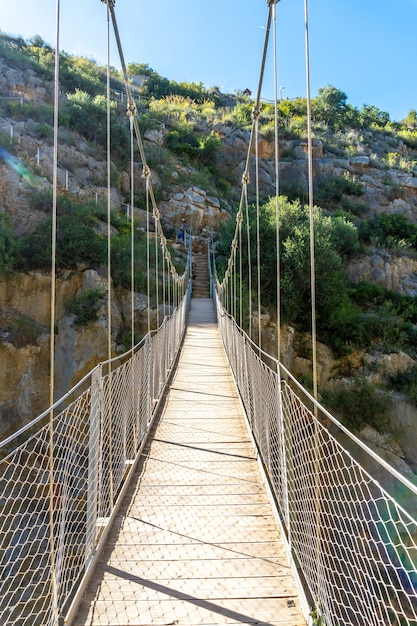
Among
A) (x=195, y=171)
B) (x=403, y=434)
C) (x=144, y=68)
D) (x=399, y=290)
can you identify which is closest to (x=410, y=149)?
(x=195, y=171)

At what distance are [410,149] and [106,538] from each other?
27.3m

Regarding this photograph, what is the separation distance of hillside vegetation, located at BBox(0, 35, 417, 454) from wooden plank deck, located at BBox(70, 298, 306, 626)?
5.75m

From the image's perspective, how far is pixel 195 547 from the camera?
2.03 m

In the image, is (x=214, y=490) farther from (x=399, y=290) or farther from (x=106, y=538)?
(x=399, y=290)

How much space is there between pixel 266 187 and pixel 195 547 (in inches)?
711

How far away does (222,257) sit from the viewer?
1457 cm

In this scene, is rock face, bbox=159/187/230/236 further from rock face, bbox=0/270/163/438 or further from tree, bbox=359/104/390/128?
tree, bbox=359/104/390/128

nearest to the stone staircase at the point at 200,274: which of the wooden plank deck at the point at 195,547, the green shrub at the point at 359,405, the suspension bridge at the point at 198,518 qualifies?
the green shrub at the point at 359,405

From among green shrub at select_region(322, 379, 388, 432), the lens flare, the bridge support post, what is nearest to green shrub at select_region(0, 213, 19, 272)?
the lens flare

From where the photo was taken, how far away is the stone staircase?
48.8ft

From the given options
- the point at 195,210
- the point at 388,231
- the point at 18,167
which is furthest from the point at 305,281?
the point at 18,167

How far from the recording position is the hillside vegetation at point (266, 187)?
30.7 ft

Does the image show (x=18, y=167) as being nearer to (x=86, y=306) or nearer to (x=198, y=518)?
(x=86, y=306)

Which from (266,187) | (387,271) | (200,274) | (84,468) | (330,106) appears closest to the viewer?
(84,468)
